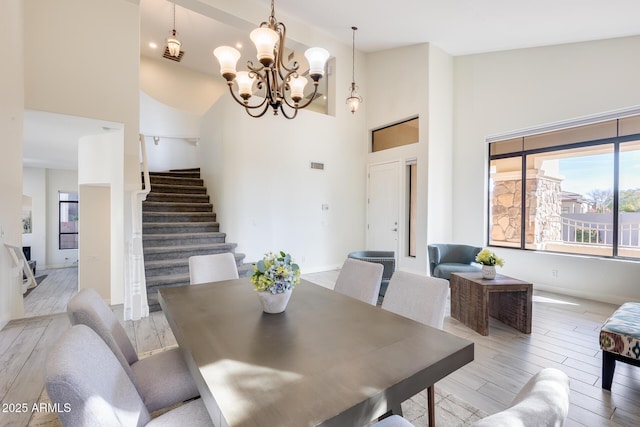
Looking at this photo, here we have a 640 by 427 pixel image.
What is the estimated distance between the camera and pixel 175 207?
544 cm

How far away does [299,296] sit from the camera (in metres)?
1.97

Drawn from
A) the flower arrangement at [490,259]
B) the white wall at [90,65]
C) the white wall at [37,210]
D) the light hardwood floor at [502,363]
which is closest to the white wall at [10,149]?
the white wall at [90,65]

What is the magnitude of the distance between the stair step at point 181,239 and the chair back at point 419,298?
12.6ft

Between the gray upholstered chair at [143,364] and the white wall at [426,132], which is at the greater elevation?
the white wall at [426,132]

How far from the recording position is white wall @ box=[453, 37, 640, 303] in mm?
3936

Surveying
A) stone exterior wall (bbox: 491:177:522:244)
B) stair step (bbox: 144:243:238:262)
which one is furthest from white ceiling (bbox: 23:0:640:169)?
stone exterior wall (bbox: 491:177:522:244)

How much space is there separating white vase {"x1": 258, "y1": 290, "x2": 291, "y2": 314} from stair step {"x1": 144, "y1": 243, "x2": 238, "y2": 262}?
3.32 metres

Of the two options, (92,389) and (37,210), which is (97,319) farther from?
(37,210)

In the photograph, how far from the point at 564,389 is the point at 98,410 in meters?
1.24

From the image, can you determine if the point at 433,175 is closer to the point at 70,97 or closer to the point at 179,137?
the point at 70,97

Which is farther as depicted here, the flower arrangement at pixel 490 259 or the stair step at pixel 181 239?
the stair step at pixel 181 239

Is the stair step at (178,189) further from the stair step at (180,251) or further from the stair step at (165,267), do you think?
the stair step at (165,267)

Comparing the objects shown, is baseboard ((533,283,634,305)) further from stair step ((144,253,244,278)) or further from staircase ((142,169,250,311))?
stair step ((144,253,244,278))

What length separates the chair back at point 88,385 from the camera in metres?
0.77
